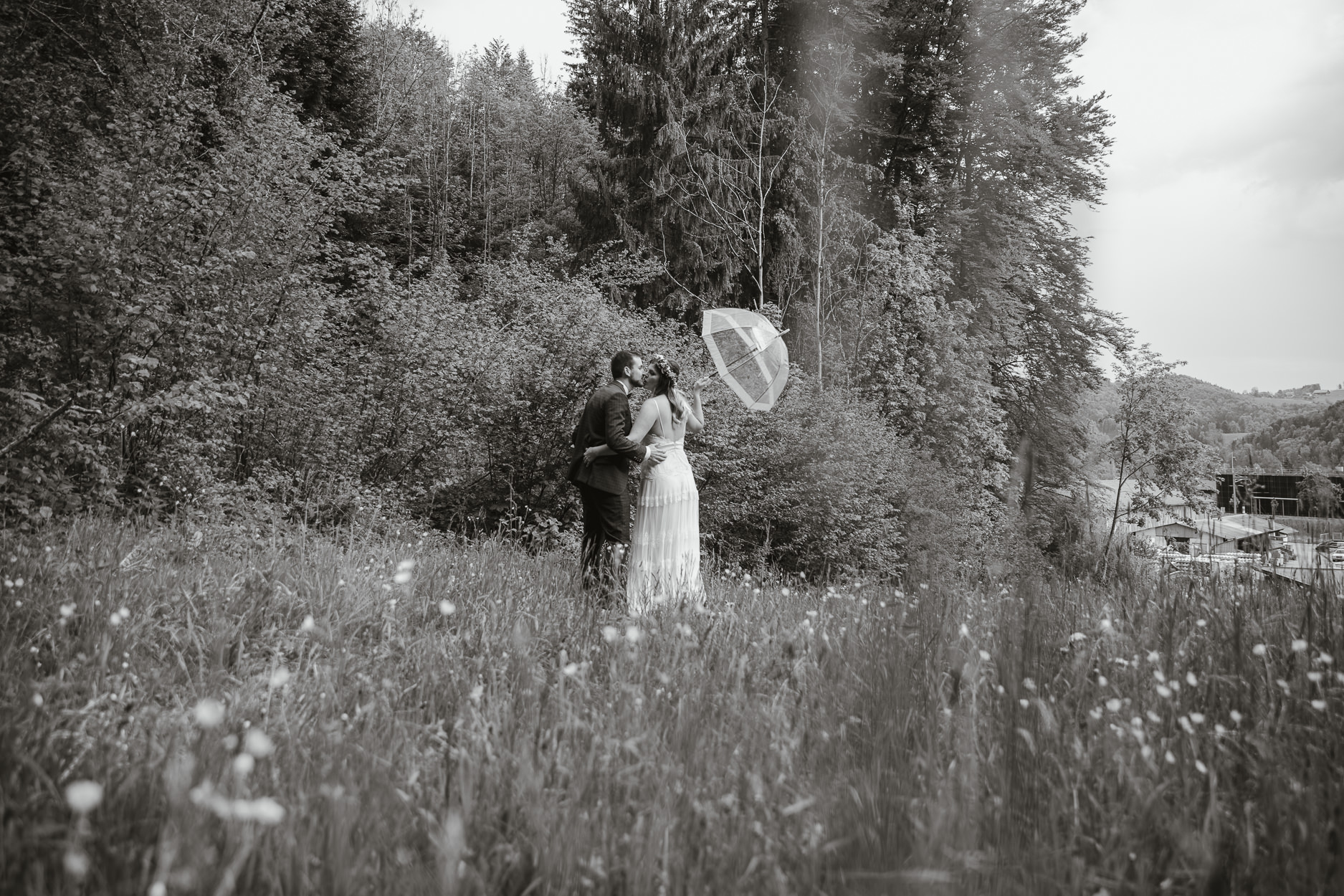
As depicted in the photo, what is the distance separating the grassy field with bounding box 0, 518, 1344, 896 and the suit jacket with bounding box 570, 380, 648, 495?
2.05 meters

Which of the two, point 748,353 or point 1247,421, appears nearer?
point 748,353

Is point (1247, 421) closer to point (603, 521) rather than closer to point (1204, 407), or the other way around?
point (1204, 407)

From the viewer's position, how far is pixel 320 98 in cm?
2562

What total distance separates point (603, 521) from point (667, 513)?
1.69 ft

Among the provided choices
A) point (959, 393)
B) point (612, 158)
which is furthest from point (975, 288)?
point (612, 158)

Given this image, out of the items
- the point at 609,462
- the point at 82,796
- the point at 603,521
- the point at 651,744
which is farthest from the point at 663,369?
the point at 82,796

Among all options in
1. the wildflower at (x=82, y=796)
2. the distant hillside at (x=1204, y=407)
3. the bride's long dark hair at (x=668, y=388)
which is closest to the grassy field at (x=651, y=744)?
the wildflower at (x=82, y=796)

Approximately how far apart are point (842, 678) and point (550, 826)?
163cm

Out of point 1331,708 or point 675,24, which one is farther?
point 675,24

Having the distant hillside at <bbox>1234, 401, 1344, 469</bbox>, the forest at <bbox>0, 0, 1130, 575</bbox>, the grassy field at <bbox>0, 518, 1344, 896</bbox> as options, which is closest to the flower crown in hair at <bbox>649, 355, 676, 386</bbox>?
the grassy field at <bbox>0, 518, 1344, 896</bbox>

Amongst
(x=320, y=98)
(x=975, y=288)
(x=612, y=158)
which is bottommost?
(x=975, y=288)

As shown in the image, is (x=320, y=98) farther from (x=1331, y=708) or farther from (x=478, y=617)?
(x=1331, y=708)

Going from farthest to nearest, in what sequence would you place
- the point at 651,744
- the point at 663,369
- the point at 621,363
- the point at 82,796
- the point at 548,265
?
the point at 548,265, the point at 621,363, the point at 663,369, the point at 651,744, the point at 82,796

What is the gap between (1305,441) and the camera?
1023 centimetres
